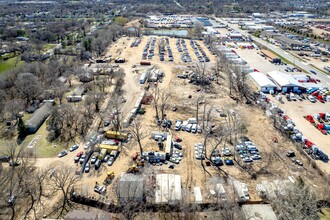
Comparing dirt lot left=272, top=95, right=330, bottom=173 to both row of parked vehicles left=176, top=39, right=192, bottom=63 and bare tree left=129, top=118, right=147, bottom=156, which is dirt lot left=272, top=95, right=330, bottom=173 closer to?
bare tree left=129, top=118, right=147, bottom=156

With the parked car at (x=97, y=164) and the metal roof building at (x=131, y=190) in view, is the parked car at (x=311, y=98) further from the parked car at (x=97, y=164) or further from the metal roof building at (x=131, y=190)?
the parked car at (x=97, y=164)

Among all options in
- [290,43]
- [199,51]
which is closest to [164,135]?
[199,51]

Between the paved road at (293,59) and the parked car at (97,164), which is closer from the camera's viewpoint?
the parked car at (97,164)

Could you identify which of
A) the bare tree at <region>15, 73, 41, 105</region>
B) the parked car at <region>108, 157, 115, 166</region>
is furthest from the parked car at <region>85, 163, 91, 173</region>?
the bare tree at <region>15, 73, 41, 105</region>

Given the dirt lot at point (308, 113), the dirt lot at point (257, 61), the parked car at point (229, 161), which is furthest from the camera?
the dirt lot at point (257, 61)

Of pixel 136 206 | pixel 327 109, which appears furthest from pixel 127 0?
pixel 136 206

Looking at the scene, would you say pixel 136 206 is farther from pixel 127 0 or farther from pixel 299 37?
pixel 127 0

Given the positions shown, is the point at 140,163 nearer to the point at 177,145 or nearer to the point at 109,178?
the point at 109,178

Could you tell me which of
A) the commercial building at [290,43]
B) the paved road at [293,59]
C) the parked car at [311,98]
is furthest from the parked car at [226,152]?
the commercial building at [290,43]
